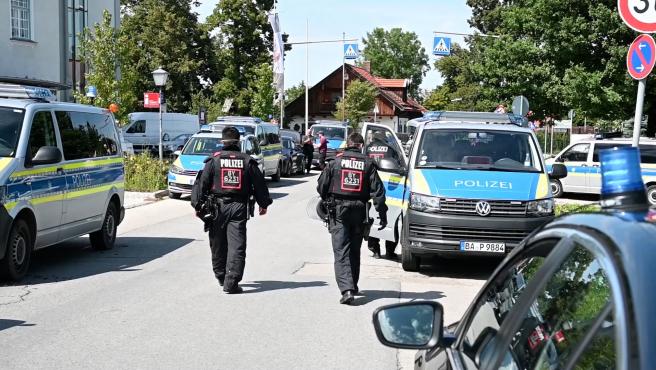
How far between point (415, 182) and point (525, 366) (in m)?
7.91

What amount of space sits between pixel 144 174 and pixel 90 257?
1149 cm

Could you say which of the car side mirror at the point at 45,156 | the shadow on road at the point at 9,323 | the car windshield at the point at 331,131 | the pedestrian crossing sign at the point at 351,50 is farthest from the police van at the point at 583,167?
the pedestrian crossing sign at the point at 351,50

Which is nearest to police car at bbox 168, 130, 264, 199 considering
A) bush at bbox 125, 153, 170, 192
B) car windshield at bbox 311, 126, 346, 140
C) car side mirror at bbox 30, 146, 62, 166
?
bush at bbox 125, 153, 170, 192

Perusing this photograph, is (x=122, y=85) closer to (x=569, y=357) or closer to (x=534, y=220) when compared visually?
(x=534, y=220)

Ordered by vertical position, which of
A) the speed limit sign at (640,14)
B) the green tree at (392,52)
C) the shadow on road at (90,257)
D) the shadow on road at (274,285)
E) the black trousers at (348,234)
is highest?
the green tree at (392,52)

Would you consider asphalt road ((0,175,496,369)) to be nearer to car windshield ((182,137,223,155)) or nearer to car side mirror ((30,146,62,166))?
car side mirror ((30,146,62,166))

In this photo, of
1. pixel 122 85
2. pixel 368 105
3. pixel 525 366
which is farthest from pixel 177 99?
pixel 525 366

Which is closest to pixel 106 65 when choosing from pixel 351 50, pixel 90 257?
pixel 90 257

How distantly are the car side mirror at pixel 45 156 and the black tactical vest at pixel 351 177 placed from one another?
11.2ft

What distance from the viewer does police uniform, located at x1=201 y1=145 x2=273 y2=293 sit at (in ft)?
28.1

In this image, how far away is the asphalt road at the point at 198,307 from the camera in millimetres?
6066

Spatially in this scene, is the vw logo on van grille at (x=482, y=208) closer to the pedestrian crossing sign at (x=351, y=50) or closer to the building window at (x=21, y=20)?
the building window at (x=21, y=20)

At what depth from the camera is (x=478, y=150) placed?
1076cm

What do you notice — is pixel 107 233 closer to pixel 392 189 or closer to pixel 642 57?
pixel 392 189
